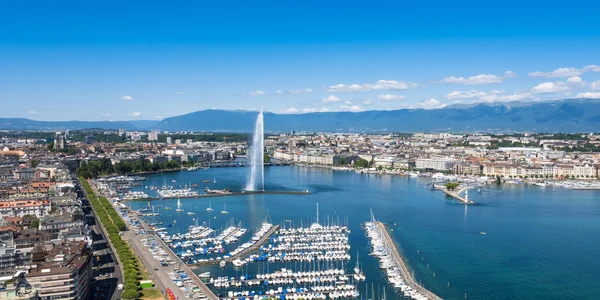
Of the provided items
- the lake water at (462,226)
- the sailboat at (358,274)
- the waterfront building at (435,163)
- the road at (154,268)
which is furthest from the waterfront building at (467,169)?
the road at (154,268)

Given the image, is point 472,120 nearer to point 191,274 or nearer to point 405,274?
point 405,274

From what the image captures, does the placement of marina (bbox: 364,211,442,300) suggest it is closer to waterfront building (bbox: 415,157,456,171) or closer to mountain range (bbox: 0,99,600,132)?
waterfront building (bbox: 415,157,456,171)

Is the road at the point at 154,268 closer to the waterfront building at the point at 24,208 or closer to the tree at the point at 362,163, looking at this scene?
the waterfront building at the point at 24,208

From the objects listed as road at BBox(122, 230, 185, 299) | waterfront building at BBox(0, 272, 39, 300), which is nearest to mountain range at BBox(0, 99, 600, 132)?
road at BBox(122, 230, 185, 299)

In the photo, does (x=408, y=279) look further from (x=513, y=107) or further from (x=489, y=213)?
(x=513, y=107)

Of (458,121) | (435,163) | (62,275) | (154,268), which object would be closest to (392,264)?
(154,268)

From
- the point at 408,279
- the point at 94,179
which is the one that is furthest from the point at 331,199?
the point at 94,179
